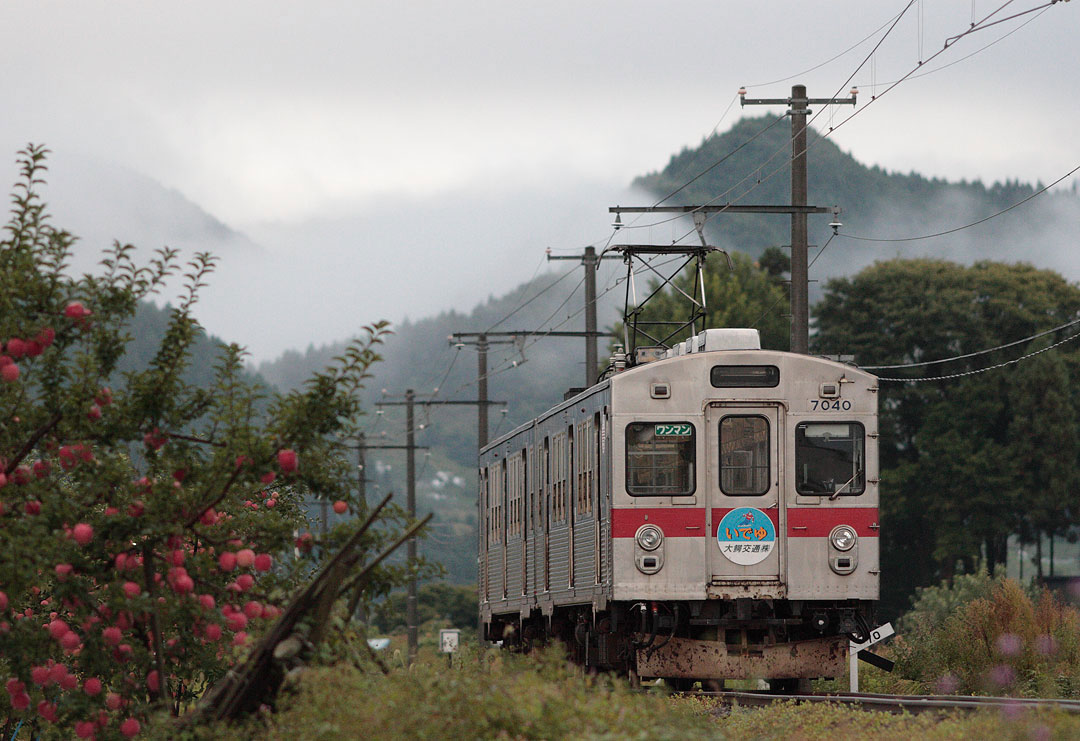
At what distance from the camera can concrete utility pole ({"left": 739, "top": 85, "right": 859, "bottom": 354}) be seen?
24.1 meters

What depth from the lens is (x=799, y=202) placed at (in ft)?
84.2

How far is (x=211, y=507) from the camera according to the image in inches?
410

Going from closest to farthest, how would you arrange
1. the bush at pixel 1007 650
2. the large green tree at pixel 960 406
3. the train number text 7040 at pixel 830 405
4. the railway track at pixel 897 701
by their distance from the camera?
the railway track at pixel 897 701
the train number text 7040 at pixel 830 405
the bush at pixel 1007 650
the large green tree at pixel 960 406

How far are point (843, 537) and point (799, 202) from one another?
966cm

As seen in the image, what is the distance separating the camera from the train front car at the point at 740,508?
16969mm

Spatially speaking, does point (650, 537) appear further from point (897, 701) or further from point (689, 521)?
point (897, 701)

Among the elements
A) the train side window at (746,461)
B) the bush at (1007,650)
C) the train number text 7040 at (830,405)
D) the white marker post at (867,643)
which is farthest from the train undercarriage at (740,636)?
the bush at (1007,650)

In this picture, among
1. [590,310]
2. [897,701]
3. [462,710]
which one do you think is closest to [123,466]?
[462,710]

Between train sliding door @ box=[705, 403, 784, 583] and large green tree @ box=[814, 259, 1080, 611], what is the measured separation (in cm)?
4634

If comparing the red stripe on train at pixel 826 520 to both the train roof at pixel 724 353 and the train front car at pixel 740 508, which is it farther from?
the train roof at pixel 724 353

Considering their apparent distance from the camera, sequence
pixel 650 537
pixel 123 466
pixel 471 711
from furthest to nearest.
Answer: pixel 650 537 → pixel 123 466 → pixel 471 711

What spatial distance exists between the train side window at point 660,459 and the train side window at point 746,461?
35cm

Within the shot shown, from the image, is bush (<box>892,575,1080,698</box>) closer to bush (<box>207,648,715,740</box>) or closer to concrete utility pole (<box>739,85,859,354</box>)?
concrete utility pole (<box>739,85,859,354</box>)

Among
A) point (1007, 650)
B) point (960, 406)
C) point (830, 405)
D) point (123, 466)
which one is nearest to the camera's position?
point (123, 466)
